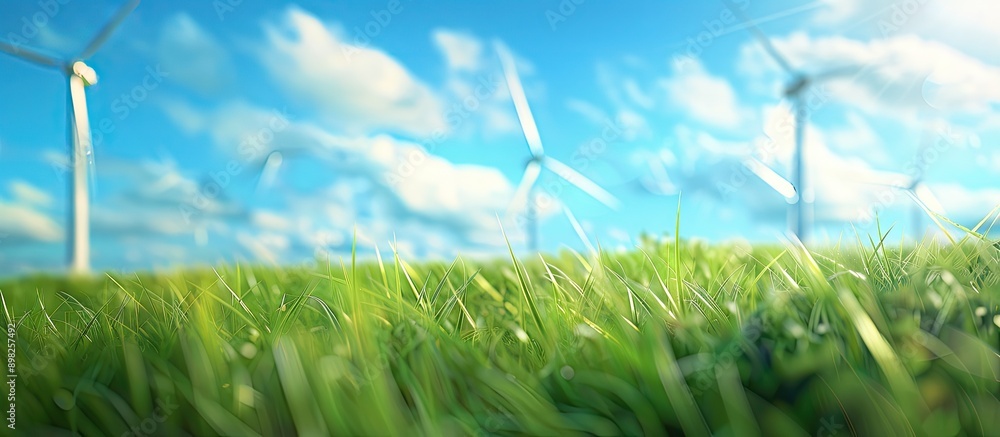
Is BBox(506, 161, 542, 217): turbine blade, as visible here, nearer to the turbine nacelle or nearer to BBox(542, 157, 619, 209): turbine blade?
BBox(542, 157, 619, 209): turbine blade

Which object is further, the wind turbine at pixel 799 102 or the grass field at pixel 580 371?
the wind turbine at pixel 799 102

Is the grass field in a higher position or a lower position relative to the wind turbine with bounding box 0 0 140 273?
lower

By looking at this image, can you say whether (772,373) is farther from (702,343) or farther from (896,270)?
(896,270)

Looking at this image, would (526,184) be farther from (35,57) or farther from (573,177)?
(35,57)

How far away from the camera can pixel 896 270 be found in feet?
5.17

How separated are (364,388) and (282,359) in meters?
0.13

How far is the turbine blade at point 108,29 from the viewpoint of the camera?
5.49 metres

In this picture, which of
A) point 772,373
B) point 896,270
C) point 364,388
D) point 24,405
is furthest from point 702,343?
point 24,405

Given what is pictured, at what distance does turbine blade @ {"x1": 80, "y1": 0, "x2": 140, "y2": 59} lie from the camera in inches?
216

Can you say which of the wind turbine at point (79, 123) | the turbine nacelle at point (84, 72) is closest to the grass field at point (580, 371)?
the wind turbine at point (79, 123)

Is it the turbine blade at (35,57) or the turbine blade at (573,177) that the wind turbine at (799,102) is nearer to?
the turbine blade at (573,177)

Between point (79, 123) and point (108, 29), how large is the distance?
1.02 meters

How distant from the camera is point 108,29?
5.65 m

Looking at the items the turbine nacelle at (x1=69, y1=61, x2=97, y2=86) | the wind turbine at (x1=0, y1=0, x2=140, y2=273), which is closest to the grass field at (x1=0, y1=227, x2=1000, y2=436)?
the wind turbine at (x1=0, y1=0, x2=140, y2=273)
